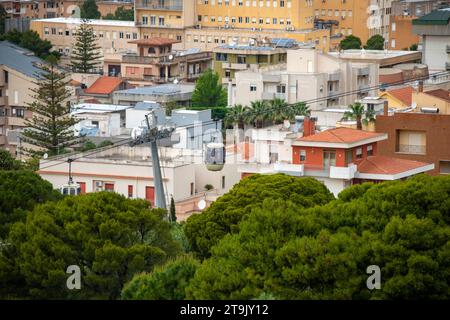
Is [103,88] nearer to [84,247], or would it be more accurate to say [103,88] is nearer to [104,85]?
[104,85]

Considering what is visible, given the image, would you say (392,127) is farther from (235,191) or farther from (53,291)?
(53,291)

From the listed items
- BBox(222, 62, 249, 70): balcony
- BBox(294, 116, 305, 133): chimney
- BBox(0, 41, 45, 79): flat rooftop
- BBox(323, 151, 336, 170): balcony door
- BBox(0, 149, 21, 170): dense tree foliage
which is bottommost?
BBox(222, 62, 249, 70): balcony

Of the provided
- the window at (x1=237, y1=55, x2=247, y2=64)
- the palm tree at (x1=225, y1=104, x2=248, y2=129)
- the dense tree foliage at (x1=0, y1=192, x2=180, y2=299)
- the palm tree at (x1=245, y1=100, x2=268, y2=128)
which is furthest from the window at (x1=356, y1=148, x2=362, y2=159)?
the window at (x1=237, y1=55, x2=247, y2=64)

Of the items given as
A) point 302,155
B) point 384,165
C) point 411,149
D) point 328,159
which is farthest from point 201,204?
point 411,149

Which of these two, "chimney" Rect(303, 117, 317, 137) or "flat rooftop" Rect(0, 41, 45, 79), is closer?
"chimney" Rect(303, 117, 317, 137)

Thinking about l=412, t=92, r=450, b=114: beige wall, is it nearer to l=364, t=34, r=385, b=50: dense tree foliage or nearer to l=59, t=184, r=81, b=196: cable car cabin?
l=59, t=184, r=81, b=196: cable car cabin

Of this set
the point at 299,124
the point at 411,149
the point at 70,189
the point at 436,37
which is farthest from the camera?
the point at 436,37

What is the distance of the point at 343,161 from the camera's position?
2124 inches

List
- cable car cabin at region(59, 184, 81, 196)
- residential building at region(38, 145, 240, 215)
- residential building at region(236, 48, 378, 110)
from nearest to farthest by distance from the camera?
cable car cabin at region(59, 184, 81, 196) < residential building at region(38, 145, 240, 215) < residential building at region(236, 48, 378, 110)

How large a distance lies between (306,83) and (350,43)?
33.2m

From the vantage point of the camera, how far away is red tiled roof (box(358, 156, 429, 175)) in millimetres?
53750

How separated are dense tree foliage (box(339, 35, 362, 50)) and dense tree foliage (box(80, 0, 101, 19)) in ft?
60.4

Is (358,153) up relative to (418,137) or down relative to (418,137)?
up
